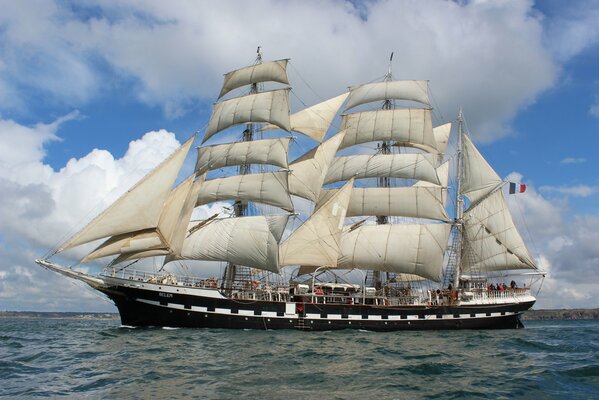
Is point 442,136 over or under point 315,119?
over

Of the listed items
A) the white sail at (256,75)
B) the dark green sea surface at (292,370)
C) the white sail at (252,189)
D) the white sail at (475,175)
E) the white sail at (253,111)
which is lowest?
the dark green sea surface at (292,370)

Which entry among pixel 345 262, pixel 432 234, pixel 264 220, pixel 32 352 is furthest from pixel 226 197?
pixel 32 352

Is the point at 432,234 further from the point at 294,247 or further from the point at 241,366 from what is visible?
the point at 241,366

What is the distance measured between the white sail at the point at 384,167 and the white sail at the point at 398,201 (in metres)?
1.54

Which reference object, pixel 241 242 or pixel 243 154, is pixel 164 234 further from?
pixel 243 154

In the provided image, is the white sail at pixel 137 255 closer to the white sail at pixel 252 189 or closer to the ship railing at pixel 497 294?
the white sail at pixel 252 189

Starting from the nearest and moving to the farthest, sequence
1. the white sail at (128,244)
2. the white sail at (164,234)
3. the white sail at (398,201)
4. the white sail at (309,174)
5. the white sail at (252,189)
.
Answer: the white sail at (128,244) < the white sail at (164,234) < the white sail at (252,189) < the white sail at (309,174) < the white sail at (398,201)

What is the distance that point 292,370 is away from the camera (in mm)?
20828

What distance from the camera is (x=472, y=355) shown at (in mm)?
26750

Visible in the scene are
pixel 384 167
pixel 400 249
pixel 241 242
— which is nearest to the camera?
pixel 241 242

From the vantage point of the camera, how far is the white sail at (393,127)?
2299 inches

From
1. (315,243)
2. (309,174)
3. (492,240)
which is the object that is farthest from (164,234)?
(492,240)

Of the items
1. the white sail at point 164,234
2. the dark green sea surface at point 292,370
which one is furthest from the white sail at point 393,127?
the dark green sea surface at point 292,370

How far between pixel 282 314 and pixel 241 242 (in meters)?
7.78
